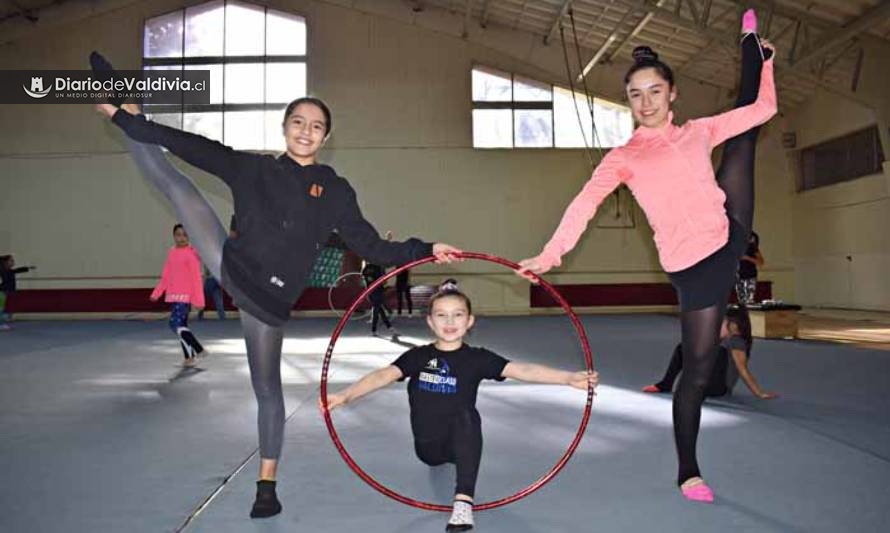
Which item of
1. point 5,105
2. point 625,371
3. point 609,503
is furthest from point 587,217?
point 5,105

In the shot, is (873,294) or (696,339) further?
(873,294)

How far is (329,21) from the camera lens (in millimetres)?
15547

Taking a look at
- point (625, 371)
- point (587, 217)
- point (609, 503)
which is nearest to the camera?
point (609, 503)

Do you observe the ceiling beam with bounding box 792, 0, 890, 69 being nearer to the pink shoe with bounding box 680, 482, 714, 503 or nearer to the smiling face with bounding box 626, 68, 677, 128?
→ the smiling face with bounding box 626, 68, 677, 128

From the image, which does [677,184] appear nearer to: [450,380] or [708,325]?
[708,325]

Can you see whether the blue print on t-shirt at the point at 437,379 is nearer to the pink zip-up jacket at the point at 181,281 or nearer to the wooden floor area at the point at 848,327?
the pink zip-up jacket at the point at 181,281

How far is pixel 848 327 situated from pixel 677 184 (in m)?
9.49

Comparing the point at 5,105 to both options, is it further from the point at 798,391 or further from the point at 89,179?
the point at 798,391

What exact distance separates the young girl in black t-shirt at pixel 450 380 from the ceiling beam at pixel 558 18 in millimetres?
11389

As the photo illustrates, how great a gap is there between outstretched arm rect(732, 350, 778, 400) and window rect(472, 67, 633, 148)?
11.3 metres

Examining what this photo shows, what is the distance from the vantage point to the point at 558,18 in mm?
13367

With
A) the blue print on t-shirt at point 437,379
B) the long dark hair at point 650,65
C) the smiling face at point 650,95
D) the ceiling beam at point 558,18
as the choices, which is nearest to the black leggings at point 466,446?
the blue print on t-shirt at point 437,379

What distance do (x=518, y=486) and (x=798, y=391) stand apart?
10.4ft

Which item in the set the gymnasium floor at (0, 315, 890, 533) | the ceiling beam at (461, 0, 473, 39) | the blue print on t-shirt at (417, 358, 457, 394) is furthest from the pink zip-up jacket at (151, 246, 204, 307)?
the ceiling beam at (461, 0, 473, 39)
